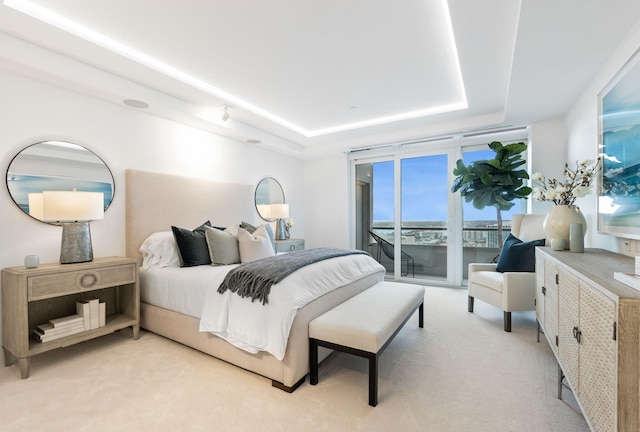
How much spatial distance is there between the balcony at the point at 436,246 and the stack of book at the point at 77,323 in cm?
438

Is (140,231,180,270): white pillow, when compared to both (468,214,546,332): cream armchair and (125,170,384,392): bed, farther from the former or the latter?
(468,214,546,332): cream armchair

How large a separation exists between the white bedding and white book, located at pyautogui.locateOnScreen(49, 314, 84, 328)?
0.55 metres

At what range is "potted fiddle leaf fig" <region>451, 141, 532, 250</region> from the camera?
3852mm

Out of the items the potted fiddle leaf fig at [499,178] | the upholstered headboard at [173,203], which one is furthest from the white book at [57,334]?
the potted fiddle leaf fig at [499,178]

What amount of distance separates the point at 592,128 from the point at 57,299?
17.0 ft

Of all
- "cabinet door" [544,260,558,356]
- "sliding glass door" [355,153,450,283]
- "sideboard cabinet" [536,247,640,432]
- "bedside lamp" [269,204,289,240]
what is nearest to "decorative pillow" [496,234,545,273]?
"cabinet door" [544,260,558,356]

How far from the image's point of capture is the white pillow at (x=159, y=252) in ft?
10.3

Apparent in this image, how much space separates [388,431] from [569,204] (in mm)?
2439

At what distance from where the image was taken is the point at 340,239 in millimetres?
5785

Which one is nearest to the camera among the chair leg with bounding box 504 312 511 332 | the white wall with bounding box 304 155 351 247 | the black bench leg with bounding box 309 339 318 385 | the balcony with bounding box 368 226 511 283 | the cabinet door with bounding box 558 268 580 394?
the cabinet door with bounding box 558 268 580 394

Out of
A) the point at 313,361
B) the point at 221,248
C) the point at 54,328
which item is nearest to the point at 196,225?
the point at 221,248

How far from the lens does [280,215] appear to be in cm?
495

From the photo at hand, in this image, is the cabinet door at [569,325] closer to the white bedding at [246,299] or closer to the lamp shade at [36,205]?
the white bedding at [246,299]

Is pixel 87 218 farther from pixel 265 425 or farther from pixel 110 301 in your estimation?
pixel 265 425
